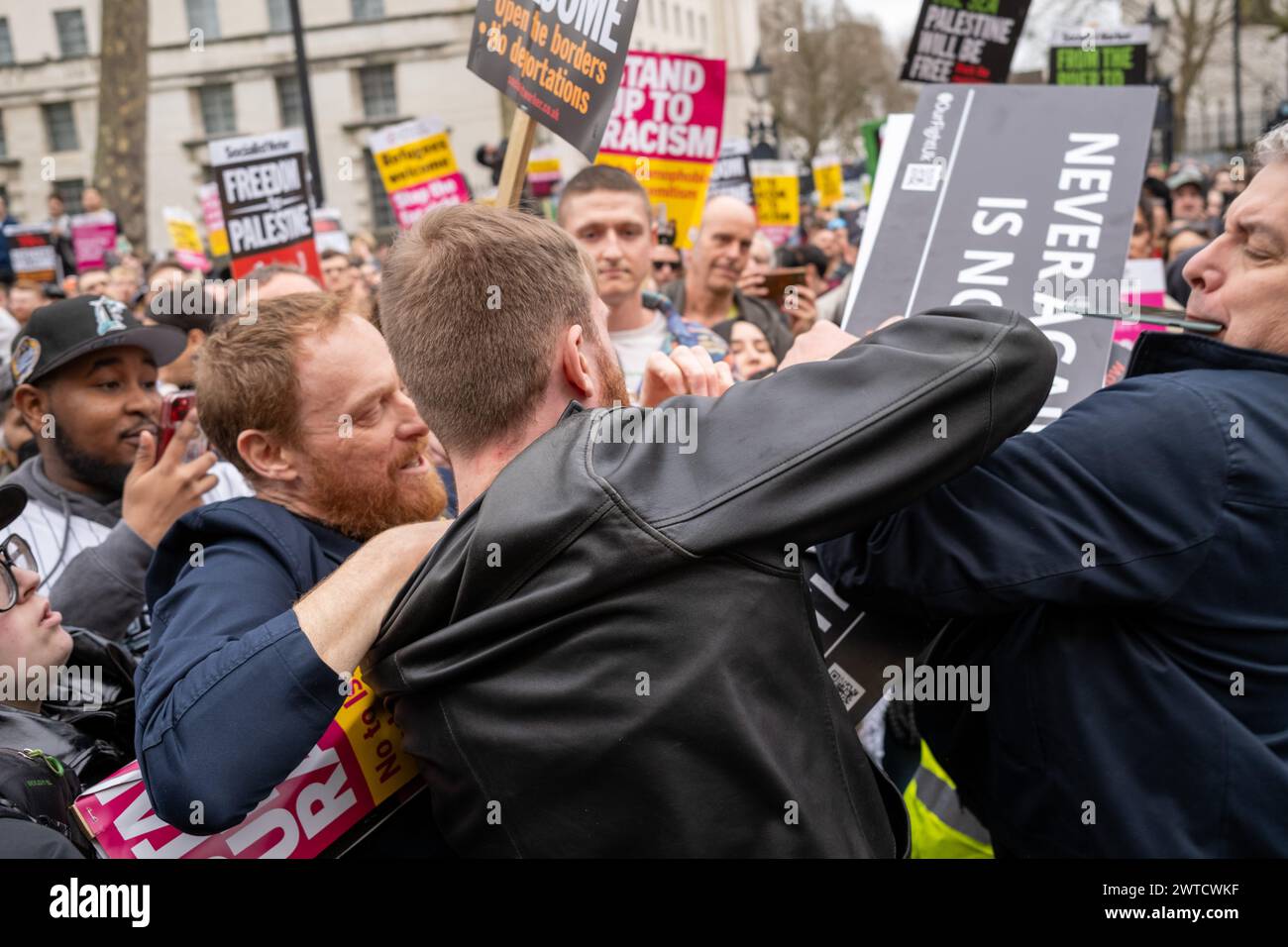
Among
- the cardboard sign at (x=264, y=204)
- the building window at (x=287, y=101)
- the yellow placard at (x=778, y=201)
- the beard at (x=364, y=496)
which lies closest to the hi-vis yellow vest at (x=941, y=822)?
the beard at (x=364, y=496)

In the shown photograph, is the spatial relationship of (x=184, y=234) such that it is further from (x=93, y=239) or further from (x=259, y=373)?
(x=259, y=373)

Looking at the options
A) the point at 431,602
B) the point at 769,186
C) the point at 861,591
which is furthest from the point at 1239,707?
the point at 769,186

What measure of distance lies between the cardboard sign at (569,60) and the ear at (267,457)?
1137mm

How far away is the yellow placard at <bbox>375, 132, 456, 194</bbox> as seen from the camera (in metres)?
8.97

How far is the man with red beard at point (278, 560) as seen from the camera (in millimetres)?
1822

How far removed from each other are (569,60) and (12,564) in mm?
1851

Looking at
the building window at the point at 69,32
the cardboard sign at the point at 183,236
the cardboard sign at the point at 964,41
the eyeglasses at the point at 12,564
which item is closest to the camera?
the eyeglasses at the point at 12,564

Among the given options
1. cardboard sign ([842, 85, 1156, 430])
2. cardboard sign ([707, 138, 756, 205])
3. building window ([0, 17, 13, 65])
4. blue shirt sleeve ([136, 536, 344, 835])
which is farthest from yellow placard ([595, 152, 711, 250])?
building window ([0, 17, 13, 65])

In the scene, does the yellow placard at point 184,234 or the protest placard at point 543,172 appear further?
the yellow placard at point 184,234

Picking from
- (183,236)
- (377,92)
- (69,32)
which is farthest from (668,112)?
(69,32)

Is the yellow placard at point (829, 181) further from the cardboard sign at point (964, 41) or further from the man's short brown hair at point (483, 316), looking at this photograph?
the man's short brown hair at point (483, 316)

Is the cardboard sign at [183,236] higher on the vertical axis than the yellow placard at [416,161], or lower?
lower

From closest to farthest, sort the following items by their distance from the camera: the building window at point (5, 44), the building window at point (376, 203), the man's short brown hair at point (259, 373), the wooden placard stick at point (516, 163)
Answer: the man's short brown hair at point (259, 373) → the wooden placard stick at point (516, 163) → the building window at point (376, 203) → the building window at point (5, 44)


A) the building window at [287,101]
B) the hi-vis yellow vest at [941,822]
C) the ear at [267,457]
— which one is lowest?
the hi-vis yellow vest at [941,822]
